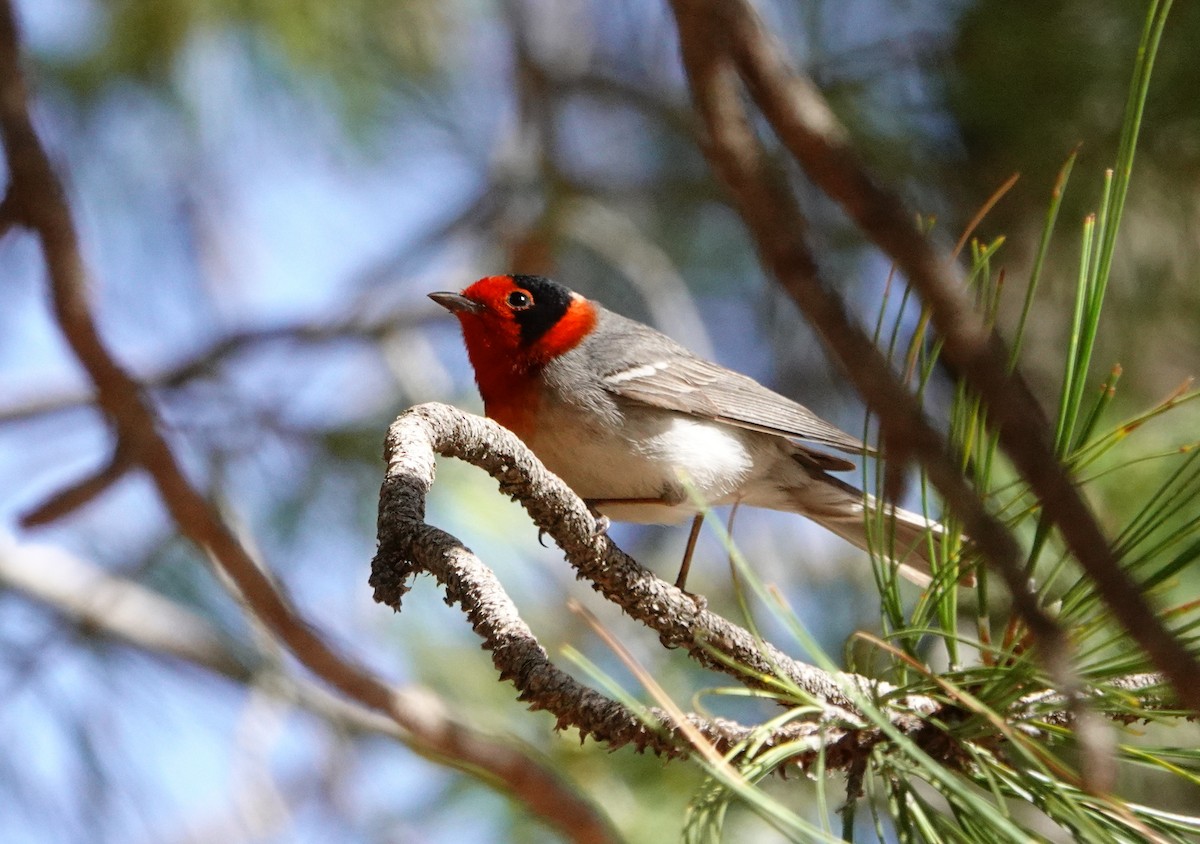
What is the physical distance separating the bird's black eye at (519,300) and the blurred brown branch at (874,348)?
1.89m

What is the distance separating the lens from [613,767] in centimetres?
404

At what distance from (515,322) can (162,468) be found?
3.90 ft

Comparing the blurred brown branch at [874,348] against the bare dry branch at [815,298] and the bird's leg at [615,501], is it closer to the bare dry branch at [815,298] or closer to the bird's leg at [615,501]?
the bare dry branch at [815,298]

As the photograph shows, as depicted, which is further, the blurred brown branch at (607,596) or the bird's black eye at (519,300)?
the bird's black eye at (519,300)

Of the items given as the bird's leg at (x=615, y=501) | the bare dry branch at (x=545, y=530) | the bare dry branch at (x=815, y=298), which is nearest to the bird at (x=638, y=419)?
the bird's leg at (x=615, y=501)

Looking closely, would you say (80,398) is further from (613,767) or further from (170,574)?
(613,767)

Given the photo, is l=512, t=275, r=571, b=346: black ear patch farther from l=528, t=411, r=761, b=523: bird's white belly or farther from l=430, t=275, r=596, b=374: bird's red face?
l=528, t=411, r=761, b=523: bird's white belly

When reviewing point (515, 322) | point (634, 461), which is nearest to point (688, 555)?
point (634, 461)

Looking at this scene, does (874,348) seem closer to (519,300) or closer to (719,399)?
(719,399)

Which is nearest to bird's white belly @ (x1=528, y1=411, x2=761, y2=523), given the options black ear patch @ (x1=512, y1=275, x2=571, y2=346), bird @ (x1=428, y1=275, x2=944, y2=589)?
bird @ (x1=428, y1=275, x2=944, y2=589)

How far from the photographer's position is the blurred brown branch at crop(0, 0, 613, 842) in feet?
10.0

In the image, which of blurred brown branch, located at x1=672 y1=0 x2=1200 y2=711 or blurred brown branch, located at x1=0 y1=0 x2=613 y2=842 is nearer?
blurred brown branch, located at x1=672 y1=0 x2=1200 y2=711

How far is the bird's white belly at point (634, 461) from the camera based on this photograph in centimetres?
346

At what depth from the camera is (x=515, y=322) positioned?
3.84m
